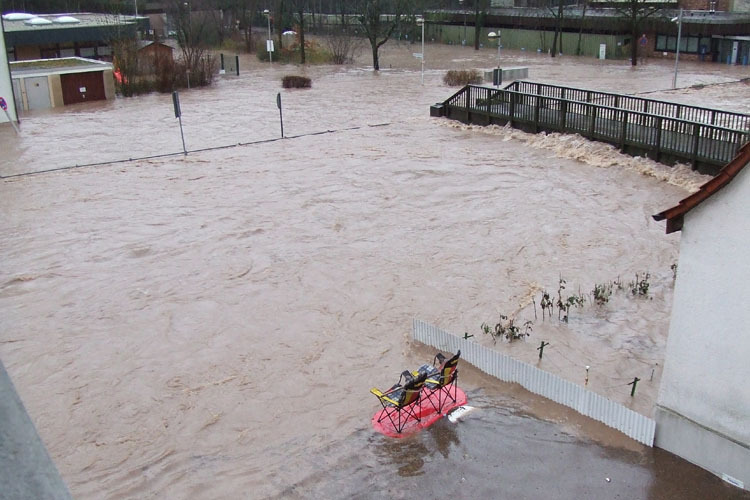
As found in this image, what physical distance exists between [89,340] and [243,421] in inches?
159

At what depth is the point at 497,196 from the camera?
20391 mm

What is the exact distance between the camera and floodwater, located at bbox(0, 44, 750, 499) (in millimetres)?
8992

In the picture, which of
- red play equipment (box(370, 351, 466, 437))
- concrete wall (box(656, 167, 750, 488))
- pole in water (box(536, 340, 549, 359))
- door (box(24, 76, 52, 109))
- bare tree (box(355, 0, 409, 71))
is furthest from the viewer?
bare tree (box(355, 0, 409, 71))

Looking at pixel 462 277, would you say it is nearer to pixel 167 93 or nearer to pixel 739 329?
pixel 739 329

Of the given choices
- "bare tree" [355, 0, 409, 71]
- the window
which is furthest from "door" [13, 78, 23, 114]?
the window

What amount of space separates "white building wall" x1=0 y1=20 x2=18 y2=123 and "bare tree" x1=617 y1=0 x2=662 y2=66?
3779cm

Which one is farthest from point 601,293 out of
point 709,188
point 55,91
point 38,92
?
point 55,91

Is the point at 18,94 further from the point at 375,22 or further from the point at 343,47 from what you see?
the point at 343,47

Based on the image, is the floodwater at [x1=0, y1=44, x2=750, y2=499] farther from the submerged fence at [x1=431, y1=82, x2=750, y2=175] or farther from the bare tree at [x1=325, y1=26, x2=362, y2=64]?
the bare tree at [x1=325, y1=26, x2=362, y2=64]

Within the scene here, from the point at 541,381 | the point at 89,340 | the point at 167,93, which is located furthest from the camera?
the point at 167,93

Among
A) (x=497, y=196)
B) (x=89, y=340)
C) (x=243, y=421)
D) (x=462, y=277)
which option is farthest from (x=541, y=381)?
(x=497, y=196)

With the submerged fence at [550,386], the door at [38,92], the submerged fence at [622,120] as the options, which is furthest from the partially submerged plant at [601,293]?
the door at [38,92]

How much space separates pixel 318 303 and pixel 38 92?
28.8m

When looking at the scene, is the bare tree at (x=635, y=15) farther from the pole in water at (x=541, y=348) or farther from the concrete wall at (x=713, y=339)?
the concrete wall at (x=713, y=339)
